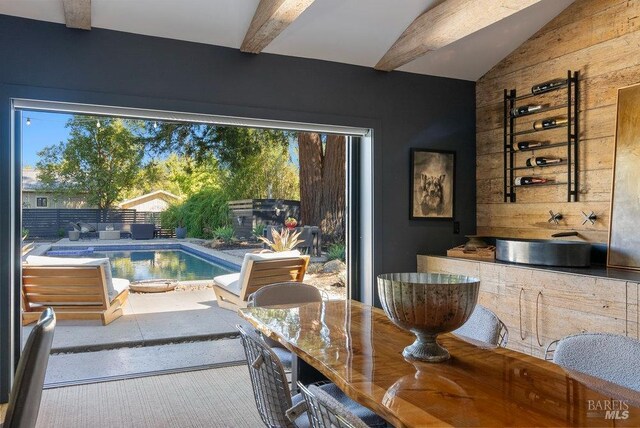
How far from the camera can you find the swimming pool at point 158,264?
491 cm

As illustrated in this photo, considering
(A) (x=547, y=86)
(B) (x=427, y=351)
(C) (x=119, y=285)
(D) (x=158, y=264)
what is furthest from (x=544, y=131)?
(C) (x=119, y=285)

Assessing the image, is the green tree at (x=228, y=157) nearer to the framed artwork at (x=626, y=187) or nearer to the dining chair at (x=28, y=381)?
the framed artwork at (x=626, y=187)

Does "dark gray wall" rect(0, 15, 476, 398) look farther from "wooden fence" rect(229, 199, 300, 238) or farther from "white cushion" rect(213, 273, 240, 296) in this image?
"white cushion" rect(213, 273, 240, 296)

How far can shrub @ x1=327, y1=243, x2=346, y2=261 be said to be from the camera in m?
5.93

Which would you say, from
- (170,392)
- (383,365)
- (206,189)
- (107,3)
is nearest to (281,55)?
(107,3)

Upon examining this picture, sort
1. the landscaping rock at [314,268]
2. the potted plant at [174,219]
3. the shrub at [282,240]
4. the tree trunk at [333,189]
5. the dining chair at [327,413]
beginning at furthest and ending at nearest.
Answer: the tree trunk at [333,189], the landscaping rock at [314,268], the shrub at [282,240], the potted plant at [174,219], the dining chair at [327,413]

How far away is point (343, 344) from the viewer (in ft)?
5.74

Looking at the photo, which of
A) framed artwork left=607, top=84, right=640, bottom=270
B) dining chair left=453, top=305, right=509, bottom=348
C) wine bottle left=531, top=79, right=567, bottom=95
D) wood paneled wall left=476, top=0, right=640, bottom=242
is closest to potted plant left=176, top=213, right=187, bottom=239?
wood paneled wall left=476, top=0, right=640, bottom=242

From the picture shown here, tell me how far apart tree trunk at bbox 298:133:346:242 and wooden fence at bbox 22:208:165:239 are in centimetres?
210

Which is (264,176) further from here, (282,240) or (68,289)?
(68,289)

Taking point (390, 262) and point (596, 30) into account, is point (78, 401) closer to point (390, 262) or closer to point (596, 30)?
point (390, 262)

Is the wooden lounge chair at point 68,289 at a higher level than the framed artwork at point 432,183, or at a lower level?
lower

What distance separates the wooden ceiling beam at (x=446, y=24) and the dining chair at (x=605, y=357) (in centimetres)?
199

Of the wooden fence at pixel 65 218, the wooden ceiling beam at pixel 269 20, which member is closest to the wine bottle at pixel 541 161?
the wooden ceiling beam at pixel 269 20
